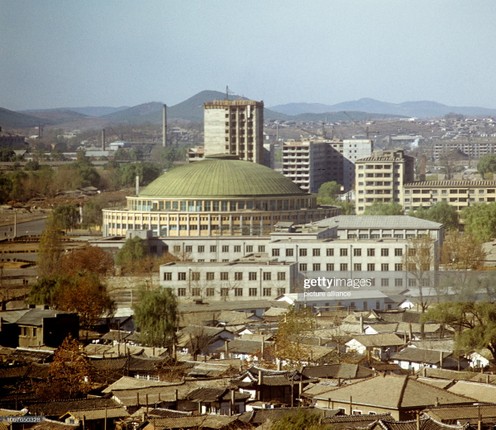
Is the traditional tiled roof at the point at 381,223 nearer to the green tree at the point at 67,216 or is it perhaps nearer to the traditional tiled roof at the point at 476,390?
the green tree at the point at 67,216

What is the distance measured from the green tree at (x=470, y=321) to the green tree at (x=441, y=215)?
35.0 m

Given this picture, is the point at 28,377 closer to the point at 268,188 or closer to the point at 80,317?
the point at 80,317

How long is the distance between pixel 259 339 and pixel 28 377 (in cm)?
689

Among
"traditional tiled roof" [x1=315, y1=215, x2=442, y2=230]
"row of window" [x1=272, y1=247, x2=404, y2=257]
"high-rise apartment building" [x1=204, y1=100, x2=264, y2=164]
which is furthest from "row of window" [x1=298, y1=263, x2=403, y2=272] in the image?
"high-rise apartment building" [x1=204, y1=100, x2=264, y2=164]

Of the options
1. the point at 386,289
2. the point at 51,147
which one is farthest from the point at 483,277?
the point at 51,147

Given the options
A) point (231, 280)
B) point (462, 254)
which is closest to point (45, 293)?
point (231, 280)

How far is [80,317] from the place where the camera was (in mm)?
36156

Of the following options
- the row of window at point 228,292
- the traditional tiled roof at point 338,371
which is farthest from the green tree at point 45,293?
the traditional tiled roof at point 338,371

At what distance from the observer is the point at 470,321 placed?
30234mm

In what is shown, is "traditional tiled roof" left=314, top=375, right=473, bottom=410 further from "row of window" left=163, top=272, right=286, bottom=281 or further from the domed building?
the domed building

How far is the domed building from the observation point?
59.1 metres

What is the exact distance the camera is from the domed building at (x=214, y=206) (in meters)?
59.1

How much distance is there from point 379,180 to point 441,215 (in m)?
9.03

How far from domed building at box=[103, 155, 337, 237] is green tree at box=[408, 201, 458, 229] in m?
5.89
